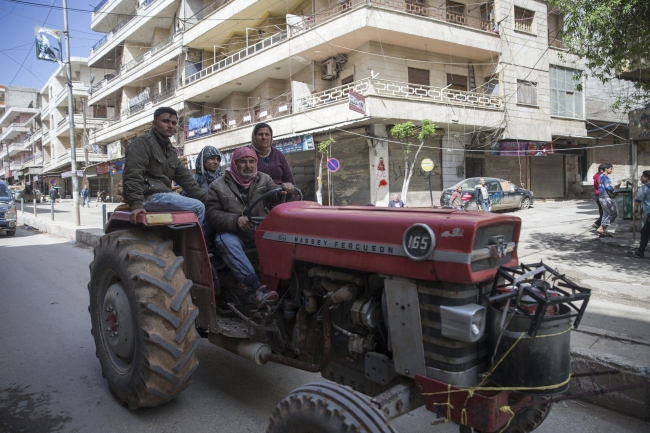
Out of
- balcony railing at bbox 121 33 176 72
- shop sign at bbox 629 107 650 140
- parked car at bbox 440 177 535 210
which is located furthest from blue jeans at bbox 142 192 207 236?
balcony railing at bbox 121 33 176 72

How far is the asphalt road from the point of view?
304cm

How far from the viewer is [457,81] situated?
21234mm

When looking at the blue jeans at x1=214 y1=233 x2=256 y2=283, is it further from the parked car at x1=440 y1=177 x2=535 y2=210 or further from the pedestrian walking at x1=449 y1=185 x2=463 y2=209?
the parked car at x1=440 y1=177 x2=535 y2=210

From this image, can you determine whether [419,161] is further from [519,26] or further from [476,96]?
[519,26]

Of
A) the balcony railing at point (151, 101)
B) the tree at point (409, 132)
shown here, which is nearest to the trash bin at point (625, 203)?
the tree at point (409, 132)

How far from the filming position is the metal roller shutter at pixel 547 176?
24.8 meters

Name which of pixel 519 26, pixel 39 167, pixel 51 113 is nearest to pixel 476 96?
pixel 519 26

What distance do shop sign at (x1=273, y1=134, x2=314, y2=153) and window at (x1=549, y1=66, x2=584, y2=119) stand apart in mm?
14271

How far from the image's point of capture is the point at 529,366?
201cm

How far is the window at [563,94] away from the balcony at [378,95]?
482 centimetres

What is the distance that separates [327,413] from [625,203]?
13476 millimetres

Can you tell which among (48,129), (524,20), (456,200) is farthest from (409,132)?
(48,129)

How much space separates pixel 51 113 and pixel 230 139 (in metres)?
38.4

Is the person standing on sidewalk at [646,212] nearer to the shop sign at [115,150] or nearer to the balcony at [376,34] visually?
the balcony at [376,34]
